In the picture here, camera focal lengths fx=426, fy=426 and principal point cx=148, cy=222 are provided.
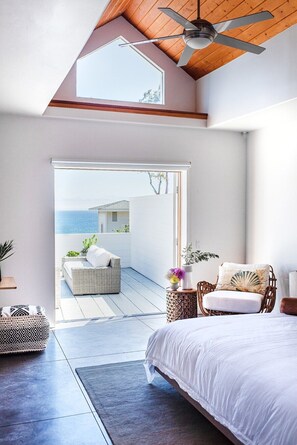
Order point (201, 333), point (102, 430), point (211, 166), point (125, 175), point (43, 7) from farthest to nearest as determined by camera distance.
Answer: point (125, 175)
point (211, 166)
point (201, 333)
point (102, 430)
point (43, 7)

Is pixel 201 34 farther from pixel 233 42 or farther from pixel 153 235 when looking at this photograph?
pixel 153 235

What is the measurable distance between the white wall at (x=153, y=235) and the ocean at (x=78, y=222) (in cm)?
93

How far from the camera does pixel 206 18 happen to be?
4.91 meters

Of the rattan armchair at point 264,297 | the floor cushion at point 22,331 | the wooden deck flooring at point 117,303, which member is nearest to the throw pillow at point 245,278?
the rattan armchair at point 264,297

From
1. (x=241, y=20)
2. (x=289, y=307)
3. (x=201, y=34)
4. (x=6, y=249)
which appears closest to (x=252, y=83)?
(x=241, y=20)

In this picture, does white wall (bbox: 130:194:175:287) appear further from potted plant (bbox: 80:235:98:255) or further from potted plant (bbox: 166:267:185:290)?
potted plant (bbox: 166:267:185:290)

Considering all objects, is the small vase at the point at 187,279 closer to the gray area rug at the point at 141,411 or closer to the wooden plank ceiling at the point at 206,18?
the gray area rug at the point at 141,411

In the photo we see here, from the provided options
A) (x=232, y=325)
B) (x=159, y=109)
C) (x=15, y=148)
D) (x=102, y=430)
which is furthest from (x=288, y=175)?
(x=102, y=430)

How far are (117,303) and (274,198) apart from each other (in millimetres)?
2790

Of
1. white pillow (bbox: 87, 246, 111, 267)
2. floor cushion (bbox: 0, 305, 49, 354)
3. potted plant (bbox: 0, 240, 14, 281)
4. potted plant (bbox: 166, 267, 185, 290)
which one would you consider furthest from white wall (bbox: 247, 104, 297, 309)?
potted plant (bbox: 0, 240, 14, 281)

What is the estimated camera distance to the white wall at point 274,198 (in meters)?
5.21

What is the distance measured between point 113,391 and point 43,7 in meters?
2.73

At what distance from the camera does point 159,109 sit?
18.1ft

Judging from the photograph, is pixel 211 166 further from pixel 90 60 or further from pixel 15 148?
pixel 15 148
